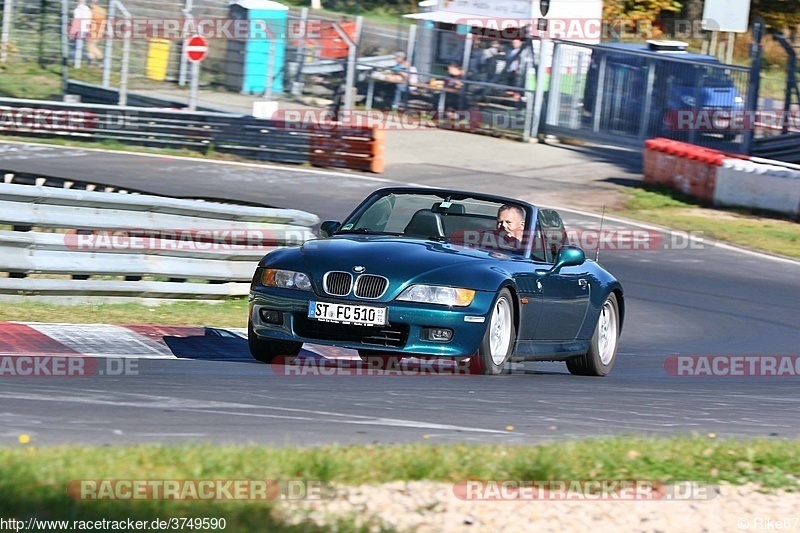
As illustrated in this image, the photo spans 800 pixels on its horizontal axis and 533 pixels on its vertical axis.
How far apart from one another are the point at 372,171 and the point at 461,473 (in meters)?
19.6

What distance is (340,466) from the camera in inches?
196

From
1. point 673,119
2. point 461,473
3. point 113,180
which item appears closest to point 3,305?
point 461,473

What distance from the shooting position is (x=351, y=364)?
9.23 metres

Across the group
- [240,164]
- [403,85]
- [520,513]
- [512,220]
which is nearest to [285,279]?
[512,220]

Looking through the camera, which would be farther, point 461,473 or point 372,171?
point 372,171

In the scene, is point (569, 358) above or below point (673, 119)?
below

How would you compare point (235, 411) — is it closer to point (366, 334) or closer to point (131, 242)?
point (366, 334)

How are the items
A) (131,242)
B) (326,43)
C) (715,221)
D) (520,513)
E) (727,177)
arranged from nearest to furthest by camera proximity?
(520,513) → (131,242) → (715,221) → (727,177) → (326,43)

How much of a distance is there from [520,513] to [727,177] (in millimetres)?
18441

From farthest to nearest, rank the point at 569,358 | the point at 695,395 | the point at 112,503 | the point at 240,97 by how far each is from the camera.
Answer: the point at 240,97 < the point at 569,358 < the point at 695,395 < the point at 112,503

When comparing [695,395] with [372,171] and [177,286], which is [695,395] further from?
[372,171]

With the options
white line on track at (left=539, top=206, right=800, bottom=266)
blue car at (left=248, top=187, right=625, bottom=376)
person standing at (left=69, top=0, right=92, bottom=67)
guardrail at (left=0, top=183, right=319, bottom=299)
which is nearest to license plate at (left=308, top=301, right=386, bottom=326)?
blue car at (left=248, top=187, right=625, bottom=376)

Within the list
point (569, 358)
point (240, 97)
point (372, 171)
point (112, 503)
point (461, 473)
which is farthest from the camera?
point (240, 97)

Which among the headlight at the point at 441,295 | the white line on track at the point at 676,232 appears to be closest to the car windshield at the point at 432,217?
the headlight at the point at 441,295
